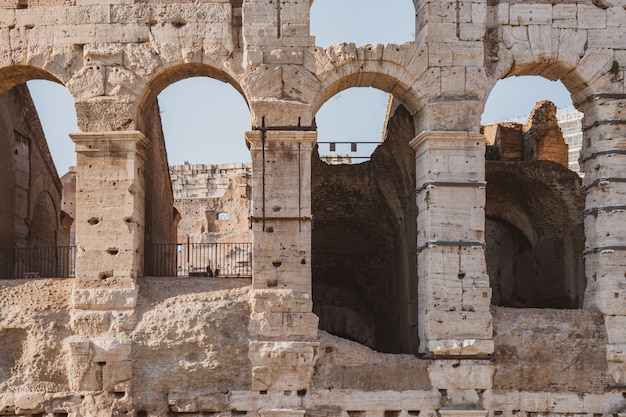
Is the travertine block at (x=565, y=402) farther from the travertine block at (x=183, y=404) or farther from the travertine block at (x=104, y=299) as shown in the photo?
the travertine block at (x=104, y=299)

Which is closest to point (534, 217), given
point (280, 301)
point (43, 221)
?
point (280, 301)

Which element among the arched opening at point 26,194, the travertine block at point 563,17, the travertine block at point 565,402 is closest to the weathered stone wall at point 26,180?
the arched opening at point 26,194

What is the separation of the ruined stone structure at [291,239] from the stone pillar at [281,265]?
0.02 m

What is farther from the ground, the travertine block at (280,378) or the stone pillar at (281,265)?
the stone pillar at (281,265)

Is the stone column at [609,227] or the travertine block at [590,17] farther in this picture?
the travertine block at [590,17]

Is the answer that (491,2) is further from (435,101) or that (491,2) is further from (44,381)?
(44,381)

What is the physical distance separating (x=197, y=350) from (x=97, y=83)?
3505 millimetres

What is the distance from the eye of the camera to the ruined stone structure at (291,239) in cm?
1078

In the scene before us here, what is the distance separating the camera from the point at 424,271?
36.9 feet

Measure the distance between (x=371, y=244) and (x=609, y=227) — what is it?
5.10 meters

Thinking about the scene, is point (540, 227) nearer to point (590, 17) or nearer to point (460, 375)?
point (590, 17)

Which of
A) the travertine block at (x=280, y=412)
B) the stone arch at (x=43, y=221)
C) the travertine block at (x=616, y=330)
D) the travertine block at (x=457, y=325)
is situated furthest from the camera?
the stone arch at (x=43, y=221)

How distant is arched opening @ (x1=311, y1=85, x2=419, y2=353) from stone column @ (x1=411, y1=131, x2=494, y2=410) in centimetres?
98

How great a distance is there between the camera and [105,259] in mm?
10984
